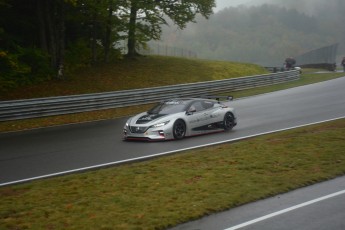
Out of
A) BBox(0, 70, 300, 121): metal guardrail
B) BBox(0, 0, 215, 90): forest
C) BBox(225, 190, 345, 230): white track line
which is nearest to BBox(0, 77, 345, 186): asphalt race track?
BBox(0, 70, 300, 121): metal guardrail

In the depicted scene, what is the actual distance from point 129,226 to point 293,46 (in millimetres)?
95853

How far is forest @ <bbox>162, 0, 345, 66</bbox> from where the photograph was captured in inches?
3797

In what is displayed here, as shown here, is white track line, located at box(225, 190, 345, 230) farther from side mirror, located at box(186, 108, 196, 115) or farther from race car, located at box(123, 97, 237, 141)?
side mirror, located at box(186, 108, 196, 115)

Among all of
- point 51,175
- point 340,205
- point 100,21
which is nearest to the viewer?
→ point 340,205

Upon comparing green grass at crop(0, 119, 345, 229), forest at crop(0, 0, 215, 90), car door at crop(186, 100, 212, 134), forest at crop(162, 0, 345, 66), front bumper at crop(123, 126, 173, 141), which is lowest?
green grass at crop(0, 119, 345, 229)

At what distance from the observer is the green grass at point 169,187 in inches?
279

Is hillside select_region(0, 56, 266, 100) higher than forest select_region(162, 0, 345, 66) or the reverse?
Result: the reverse

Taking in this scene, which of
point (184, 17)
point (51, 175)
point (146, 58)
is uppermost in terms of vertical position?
point (184, 17)

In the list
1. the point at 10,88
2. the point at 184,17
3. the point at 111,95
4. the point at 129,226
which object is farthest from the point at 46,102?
the point at 184,17

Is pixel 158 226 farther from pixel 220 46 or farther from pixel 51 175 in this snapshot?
pixel 220 46

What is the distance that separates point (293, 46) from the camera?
97875 mm

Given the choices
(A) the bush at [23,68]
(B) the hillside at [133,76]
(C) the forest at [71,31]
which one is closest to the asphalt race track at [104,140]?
(B) the hillside at [133,76]

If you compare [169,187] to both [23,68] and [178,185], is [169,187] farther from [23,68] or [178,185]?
[23,68]

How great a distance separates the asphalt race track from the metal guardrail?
234 centimetres
